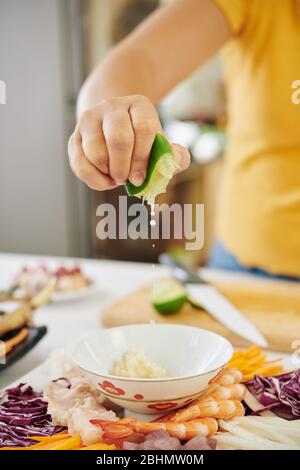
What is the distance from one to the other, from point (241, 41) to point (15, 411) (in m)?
0.80

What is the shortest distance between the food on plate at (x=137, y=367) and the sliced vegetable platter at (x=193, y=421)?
36mm

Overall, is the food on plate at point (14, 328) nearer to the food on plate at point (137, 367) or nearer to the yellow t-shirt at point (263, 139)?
the food on plate at point (137, 367)

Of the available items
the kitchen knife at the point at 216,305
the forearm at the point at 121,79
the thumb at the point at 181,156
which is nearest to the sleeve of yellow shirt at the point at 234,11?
the forearm at the point at 121,79

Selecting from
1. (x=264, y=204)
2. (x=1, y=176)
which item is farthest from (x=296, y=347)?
(x=1, y=176)

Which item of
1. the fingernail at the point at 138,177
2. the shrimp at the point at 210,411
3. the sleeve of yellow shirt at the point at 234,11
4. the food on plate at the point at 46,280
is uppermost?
the sleeve of yellow shirt at the point at 234,11

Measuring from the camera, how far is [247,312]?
0.86 m

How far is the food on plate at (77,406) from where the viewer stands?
1.43 feet

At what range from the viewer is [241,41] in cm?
103

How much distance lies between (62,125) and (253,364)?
0.49 meters

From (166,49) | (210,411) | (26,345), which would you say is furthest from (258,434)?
(166,49)

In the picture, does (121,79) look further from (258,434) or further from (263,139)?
(258,434)

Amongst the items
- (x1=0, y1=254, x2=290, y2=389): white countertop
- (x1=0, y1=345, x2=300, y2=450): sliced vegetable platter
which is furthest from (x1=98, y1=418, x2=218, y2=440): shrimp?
(x1=0, y1=254, x2=290, y2=389): white countertop
